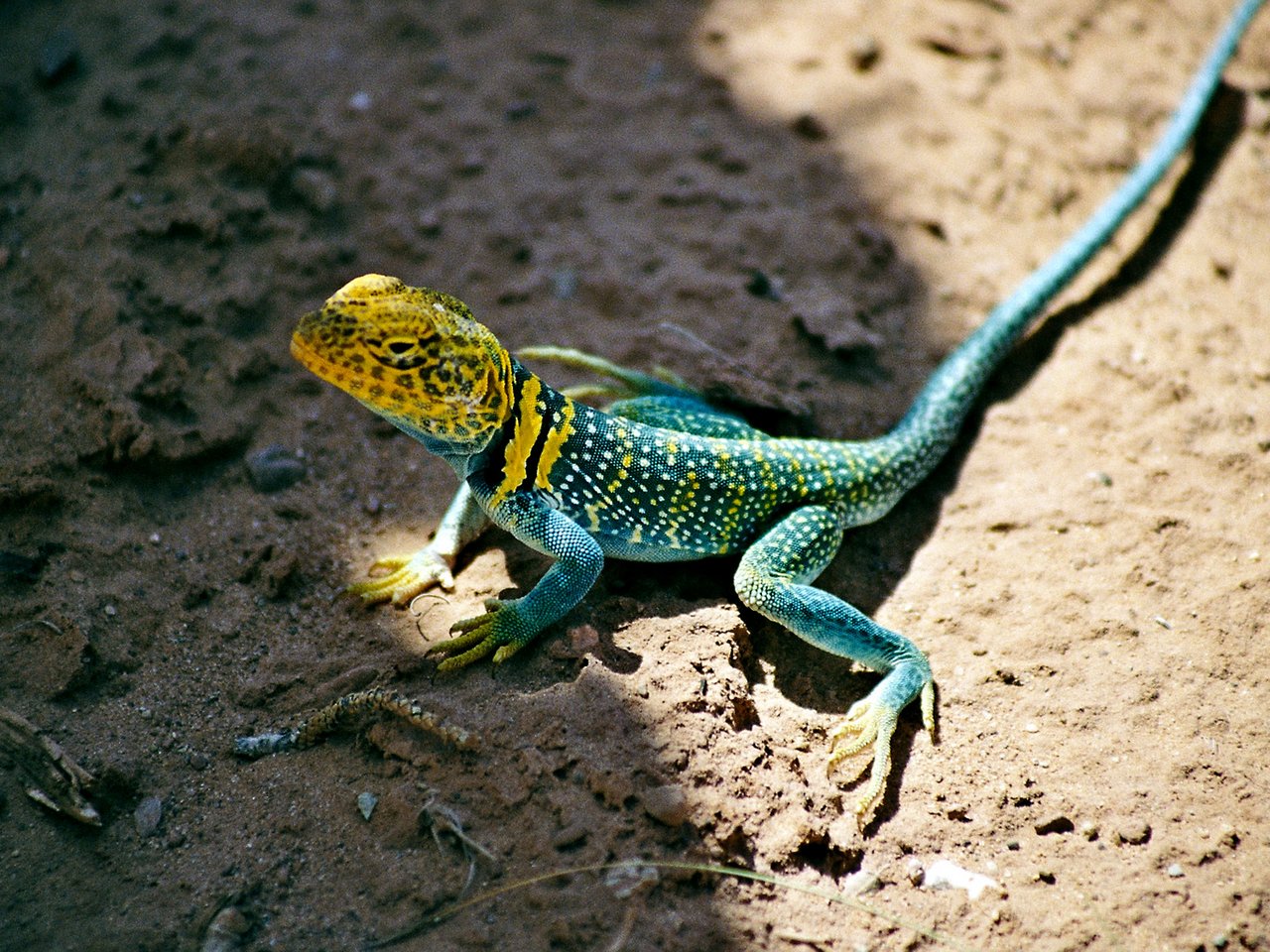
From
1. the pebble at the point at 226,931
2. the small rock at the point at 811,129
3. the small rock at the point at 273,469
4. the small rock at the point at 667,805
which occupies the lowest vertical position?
the pebble at the point at 226,931

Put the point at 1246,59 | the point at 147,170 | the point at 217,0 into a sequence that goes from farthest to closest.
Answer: the point at 1246,59 → the point at 217,0 → the point at 147,170

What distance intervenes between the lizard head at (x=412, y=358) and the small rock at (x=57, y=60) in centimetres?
371

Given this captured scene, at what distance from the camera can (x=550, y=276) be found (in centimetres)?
561

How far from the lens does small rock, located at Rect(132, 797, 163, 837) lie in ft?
11.2

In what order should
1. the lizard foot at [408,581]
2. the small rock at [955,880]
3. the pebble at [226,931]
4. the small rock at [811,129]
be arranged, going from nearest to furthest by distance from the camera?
the pebble at [226,931] < the small rock at [955,880] < the lizard foot at [408,581] < the small rock at [811,129]

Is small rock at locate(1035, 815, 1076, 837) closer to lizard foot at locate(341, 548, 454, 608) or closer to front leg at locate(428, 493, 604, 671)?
front leg at locate(428, 493, 604, 671)

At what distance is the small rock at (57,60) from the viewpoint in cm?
593

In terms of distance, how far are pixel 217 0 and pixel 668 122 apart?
3.10 meters

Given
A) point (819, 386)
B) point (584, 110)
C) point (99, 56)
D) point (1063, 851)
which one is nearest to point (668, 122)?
point (584, 110)

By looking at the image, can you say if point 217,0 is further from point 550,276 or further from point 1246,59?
point 1246,59

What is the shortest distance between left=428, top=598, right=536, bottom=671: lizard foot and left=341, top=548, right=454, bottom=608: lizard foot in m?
0.41

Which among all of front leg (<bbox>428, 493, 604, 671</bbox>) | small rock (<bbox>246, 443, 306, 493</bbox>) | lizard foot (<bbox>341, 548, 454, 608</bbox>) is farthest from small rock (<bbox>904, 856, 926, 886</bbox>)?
small rock (<bbox>246, 443, 306, 493</bbox>)

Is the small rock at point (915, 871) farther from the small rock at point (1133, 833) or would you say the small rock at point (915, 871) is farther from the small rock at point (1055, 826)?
the small rock at point (1133, 833)

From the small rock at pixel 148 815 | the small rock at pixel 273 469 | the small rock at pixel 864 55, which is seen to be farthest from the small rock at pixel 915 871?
the small rock at pixel 864 55
